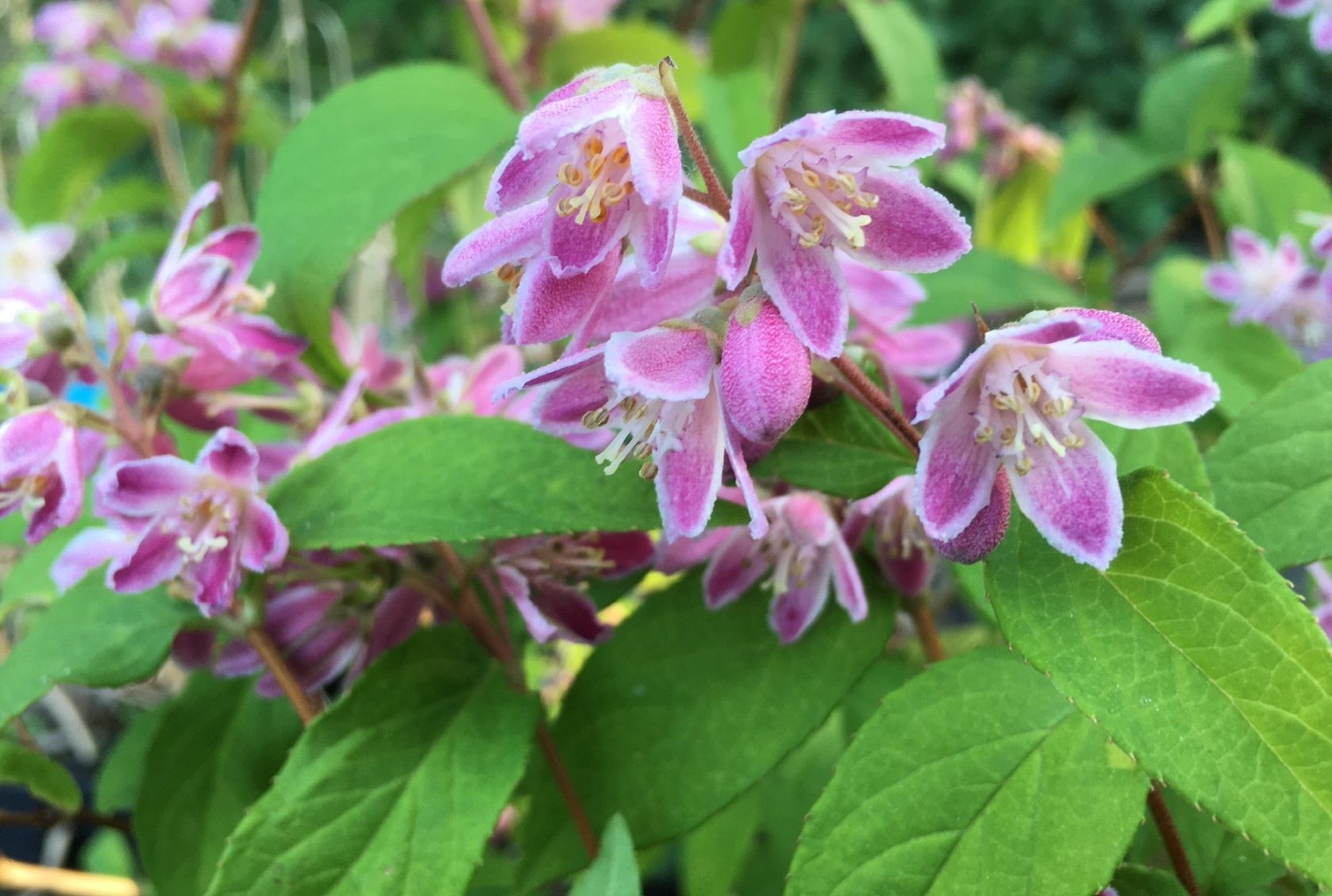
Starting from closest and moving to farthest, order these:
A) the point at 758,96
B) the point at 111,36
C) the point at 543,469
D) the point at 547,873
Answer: the point at 543,469 → the point at 547,873 → the point at 758,96 → the point at 111,36

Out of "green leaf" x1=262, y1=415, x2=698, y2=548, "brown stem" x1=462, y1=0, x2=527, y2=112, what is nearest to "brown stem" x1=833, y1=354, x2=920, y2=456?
"green leaf" x1=262, y1=415, x2=698, y2=548

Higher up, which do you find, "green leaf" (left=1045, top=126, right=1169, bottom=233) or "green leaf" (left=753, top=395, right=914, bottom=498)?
"green leaf" (left=753, top=395, right=914, bottom=498)

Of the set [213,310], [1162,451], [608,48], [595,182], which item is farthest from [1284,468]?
[608,48]

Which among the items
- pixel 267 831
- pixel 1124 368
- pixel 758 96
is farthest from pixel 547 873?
pixel 758 96

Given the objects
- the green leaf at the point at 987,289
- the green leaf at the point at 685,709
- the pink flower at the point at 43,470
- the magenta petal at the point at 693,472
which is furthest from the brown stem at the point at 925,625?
the pink flower at the point at 43,470

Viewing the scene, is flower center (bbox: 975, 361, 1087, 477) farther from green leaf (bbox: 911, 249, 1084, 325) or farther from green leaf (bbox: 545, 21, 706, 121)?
green leaf (bbox: 545, 21, 706, 121)

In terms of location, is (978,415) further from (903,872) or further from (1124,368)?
(903,872)

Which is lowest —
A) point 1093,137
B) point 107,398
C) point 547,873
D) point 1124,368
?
point 547,873

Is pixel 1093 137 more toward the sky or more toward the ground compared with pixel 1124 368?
more toward the ground
